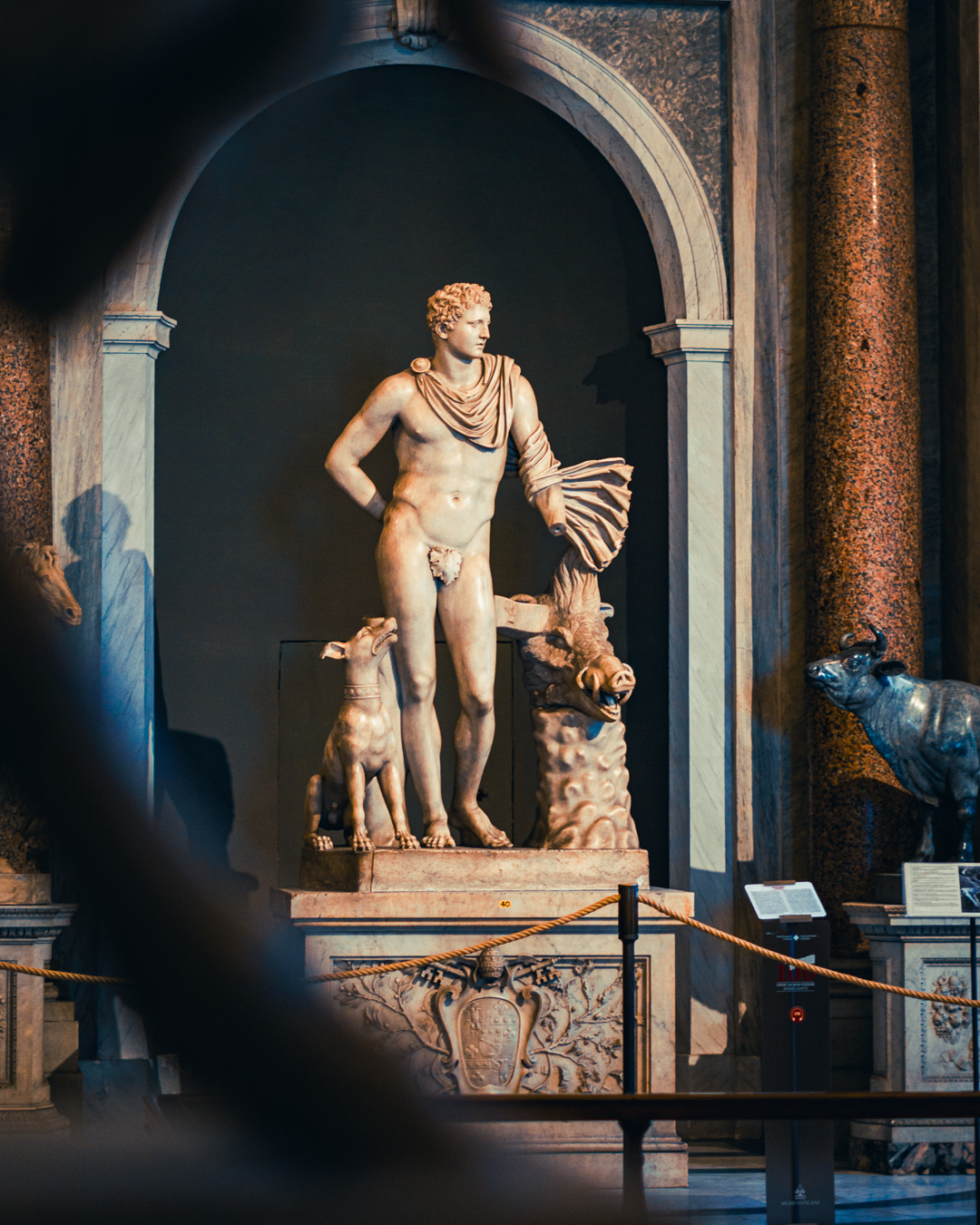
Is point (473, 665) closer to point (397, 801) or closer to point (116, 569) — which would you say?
point (397, 801)

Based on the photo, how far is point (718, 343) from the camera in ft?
24.8

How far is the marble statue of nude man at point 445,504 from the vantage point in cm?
613

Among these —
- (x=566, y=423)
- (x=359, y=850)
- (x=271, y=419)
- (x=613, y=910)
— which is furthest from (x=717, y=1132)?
(x=271, y=419)

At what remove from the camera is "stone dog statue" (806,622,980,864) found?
6336 mm

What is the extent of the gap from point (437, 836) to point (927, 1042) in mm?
2217

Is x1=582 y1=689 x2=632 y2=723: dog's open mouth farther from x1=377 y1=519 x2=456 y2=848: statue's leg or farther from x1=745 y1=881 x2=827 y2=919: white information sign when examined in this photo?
x1=745 y1=881 x2=827 y2=919: white information sign

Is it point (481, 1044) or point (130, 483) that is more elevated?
point (130, 483)

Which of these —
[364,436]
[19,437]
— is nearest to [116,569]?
[364,436]

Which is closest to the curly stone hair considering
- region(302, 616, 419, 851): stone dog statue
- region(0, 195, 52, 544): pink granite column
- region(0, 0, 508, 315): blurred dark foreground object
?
region(302, 616, 419, 851): stone dog statue

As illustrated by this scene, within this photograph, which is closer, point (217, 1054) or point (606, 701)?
point (217, 1054)

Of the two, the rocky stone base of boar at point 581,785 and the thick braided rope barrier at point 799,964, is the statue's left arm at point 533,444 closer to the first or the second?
the rocky stone base of boar at point 581,785

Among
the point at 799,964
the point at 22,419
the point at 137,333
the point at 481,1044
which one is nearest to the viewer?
the point at 22,419

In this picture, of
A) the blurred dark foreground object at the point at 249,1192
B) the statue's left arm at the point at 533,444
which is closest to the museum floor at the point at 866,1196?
the statue's left arm at the point at 533,444

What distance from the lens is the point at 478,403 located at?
6.14 metres
